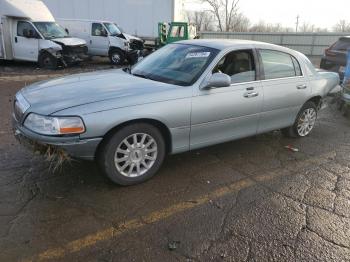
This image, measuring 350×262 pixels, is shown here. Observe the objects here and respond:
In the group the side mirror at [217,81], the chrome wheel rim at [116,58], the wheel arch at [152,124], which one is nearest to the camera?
the wheel arch at [152,124]

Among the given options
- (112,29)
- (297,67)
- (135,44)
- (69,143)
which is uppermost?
(112,29)

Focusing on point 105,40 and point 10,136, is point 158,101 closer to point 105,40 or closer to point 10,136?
point 10,136

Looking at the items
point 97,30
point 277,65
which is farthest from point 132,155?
point 97,30

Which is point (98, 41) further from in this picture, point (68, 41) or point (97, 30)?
point (68, 41)

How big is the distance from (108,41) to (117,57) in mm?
829

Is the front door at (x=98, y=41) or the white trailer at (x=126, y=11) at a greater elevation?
the white trailer at (x=126, y=11)

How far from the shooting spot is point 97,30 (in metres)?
16.8

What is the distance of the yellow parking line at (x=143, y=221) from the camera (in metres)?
2.90

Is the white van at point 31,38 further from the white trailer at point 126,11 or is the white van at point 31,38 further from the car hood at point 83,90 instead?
the car hood at point 83,90

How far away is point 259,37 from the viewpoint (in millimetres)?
25750

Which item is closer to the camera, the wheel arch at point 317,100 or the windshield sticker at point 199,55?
the windshield sticker at point 199,55

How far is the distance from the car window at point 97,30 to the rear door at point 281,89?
12.8 m

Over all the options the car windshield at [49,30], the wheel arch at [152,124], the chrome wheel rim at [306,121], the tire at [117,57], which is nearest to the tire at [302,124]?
the chrome wheel rim at [306,121]

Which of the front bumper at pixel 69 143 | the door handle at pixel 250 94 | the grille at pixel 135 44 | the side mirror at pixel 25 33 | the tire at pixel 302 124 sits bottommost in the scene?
the tire at pixel 302 124
